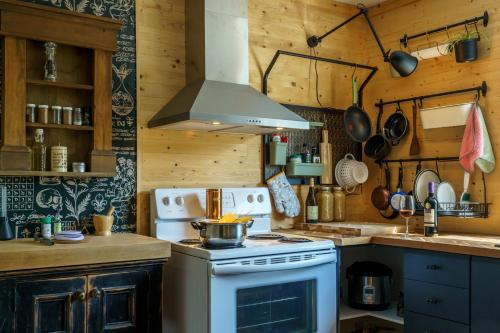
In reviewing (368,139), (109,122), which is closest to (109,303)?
(109,122)

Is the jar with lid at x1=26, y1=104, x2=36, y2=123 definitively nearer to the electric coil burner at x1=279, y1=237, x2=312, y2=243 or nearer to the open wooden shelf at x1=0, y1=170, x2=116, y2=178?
the open wooden shelf at x1=0, y1=170, x2=116, y2=178

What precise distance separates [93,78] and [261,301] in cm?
150

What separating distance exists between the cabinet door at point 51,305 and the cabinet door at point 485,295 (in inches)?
73.7

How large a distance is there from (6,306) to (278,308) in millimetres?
1292

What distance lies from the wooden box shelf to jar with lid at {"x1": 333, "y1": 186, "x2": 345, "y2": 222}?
1696 millimetres

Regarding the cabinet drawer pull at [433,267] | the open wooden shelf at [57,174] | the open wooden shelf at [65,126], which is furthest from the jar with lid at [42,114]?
the cabinet drawer pull at [433,267]

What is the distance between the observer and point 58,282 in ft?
7.59

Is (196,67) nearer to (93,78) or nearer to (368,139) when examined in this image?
(93,78)

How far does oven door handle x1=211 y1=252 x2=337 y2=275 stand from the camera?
8.14ft

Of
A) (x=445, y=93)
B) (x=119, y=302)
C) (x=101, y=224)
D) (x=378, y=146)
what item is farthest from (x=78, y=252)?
(x=445, y=93)

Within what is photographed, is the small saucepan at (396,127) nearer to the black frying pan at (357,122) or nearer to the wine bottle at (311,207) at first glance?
the black frying pan at (357,122)

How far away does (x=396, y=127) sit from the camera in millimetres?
3791

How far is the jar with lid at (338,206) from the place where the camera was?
384 centimetres

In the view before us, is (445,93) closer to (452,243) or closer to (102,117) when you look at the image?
(452,243)
